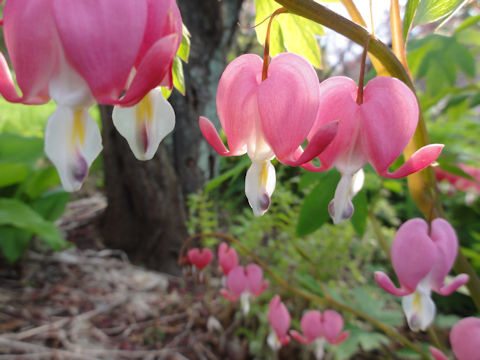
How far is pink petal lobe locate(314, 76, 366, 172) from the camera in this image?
1.23 ft

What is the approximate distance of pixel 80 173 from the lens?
0.97 feet

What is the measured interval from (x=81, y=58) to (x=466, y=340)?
0.62 m

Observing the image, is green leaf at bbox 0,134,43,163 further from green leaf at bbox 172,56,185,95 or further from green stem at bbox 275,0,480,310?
green stem at bbox 275,0,480,310

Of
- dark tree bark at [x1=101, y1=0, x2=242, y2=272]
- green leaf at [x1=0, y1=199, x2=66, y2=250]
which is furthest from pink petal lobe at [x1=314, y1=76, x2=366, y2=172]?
dark tree bark at [x1=101, y1=0, x2=242, y2=272]

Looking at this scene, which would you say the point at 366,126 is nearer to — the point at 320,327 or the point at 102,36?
the point at 102,36

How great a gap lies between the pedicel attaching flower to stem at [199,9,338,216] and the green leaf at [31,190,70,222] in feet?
6.33

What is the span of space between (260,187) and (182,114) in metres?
1.82

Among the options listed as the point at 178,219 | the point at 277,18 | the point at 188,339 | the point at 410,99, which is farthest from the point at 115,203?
the point at 410,99

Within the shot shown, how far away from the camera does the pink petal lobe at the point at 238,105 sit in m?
0.38

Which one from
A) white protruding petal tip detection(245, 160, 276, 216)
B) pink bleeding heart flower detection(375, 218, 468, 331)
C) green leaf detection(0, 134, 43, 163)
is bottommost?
green leaf detection(0, 134, 43, 163)

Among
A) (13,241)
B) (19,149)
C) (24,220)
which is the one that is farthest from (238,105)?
(19,149)

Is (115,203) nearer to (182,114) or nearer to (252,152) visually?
(182,114)

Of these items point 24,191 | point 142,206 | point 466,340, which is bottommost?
point 142,206

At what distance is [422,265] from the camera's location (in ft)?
1.57
